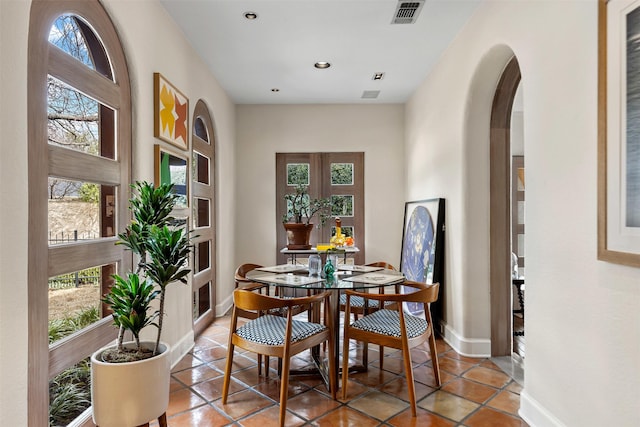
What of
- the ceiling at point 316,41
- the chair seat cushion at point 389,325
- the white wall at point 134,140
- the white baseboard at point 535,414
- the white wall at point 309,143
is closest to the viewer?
the white wall at point 134,140

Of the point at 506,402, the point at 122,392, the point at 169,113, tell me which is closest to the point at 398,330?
the point at 506,402

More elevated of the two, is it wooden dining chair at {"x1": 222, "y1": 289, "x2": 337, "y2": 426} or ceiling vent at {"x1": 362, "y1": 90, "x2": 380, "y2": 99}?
ceiling vent at {"x1": 362, "y1": 90, "x2": 380, "y2": 99}

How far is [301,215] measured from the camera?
4.96m

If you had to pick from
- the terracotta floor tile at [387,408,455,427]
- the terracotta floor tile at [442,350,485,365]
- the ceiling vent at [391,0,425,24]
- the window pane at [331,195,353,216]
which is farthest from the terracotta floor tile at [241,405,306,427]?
the window pane at [331,195,353,216]

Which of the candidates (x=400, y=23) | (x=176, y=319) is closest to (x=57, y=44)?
(x=176, y=319)

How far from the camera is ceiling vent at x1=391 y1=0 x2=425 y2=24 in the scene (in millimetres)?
2789

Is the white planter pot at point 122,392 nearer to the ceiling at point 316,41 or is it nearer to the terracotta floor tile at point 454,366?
the terracotta floor tile at point 454,366

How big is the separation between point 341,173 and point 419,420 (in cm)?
373

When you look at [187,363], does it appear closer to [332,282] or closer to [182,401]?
[182,401]

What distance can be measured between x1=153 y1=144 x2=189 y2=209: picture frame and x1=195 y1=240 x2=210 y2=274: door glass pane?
0.65 meters

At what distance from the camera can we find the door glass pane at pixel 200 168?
151 inches

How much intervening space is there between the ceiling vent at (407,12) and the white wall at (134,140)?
70.6 inches

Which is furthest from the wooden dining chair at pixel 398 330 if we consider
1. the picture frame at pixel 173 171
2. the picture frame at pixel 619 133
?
the picture frame at pixel 173 171

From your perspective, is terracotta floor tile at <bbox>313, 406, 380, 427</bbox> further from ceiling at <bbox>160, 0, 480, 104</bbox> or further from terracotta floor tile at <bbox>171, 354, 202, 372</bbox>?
ceiling at <bbox>160, 0, 480, 104</bbox>
